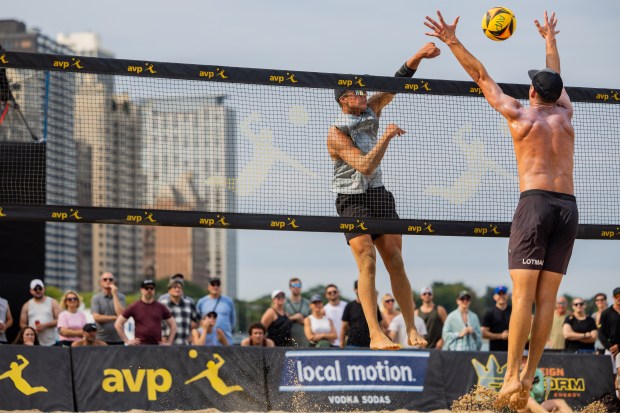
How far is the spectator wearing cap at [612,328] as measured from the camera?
14.7 metres

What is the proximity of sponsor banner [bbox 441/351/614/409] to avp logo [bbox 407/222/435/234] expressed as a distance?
4282mm

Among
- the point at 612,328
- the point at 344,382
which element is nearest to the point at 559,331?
the point at 612,328

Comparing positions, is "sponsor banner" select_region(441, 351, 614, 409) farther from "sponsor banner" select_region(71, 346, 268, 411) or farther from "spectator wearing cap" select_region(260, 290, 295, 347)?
"sponsor banner" select_region(71, 346, 268, 411)

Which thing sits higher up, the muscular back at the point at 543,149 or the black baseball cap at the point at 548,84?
the black baseball cap at the point at 548,84

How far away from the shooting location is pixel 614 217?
1098cm

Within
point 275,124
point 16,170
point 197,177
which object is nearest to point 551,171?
point 275,124

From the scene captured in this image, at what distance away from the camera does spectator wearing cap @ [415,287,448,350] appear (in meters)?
15.6

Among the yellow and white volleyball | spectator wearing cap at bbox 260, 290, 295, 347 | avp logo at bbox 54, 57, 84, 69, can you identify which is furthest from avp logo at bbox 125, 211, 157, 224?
spectator wearing cap at bbox 260, 290, 295, 347

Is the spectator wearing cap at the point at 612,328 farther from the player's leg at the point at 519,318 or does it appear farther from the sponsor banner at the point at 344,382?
the player's leg at the point at 519,318

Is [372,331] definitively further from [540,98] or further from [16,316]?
[16,316]

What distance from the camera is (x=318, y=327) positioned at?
1491 centimetres

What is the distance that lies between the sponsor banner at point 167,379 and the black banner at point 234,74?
181 inches

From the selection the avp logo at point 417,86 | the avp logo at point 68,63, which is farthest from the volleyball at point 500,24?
the avp logo at point 68,63

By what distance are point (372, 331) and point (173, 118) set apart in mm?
2861
